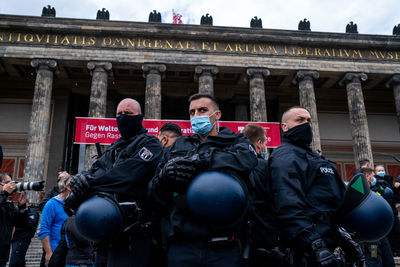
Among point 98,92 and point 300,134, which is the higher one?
point 98,92

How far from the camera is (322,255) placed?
2.26 m

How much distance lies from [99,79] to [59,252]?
14364mm

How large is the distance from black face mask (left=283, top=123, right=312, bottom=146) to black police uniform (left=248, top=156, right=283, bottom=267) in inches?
14.5

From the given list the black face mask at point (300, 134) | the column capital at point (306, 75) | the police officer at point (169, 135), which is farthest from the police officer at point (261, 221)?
the column capital at point (306, 75)

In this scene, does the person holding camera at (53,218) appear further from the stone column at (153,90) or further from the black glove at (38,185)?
the stone column at (153,90)

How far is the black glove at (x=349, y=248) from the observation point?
8.68 feet

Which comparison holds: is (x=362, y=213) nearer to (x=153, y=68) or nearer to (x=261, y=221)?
(x=261, y=221)

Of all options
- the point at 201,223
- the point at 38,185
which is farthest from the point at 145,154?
the point at 38,185

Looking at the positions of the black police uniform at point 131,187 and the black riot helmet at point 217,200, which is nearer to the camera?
the black riot helmet at point 217,200

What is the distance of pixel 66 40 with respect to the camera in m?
18.1

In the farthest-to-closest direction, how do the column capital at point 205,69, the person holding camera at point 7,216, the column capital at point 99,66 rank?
the column capital at point 205,69 → the column capital at point 99,66 → the person holding camera at point 7,216

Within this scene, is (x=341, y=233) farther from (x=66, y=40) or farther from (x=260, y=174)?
(x=66, y=40)

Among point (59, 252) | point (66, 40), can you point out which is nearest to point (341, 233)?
point (59, 252)

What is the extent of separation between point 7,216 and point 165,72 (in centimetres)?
1582
